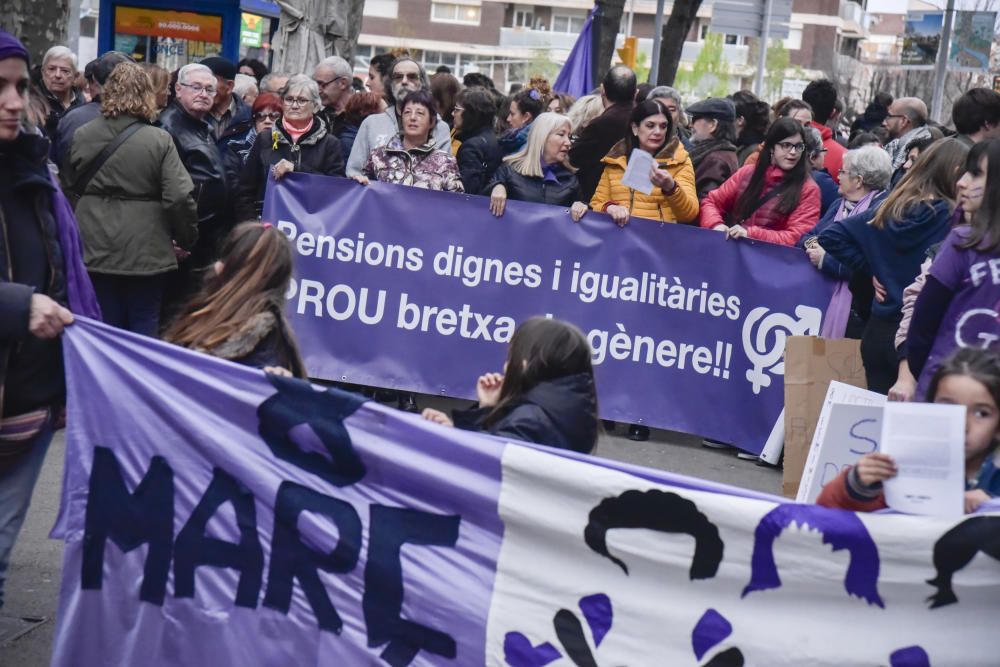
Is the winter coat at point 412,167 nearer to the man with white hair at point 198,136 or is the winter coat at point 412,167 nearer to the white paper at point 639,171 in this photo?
the man with white hair at point 198,136

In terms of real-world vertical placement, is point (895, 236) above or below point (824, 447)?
above

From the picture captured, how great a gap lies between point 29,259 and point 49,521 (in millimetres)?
2320

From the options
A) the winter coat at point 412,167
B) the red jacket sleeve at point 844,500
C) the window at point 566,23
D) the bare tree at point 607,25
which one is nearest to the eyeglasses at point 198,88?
the winter coat at point 412,167

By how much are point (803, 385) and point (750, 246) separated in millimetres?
1349

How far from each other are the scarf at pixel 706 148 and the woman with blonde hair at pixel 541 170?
1172 mm

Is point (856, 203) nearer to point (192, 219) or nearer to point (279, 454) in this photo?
point (192, 219)

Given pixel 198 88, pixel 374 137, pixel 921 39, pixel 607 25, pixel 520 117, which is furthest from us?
pixel 921 39

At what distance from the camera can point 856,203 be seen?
819 centimetres

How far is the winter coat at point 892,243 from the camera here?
6.73 metres

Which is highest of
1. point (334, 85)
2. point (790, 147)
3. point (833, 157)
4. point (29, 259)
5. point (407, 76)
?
point (407, 76)

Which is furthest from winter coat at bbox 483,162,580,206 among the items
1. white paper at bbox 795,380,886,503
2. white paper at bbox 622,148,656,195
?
white paper at bbox 795,380,886,503

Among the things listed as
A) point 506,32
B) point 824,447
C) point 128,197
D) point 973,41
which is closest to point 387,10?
point 506,32

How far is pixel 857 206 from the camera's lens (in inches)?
319

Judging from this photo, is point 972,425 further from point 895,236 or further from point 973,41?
point 973,41
